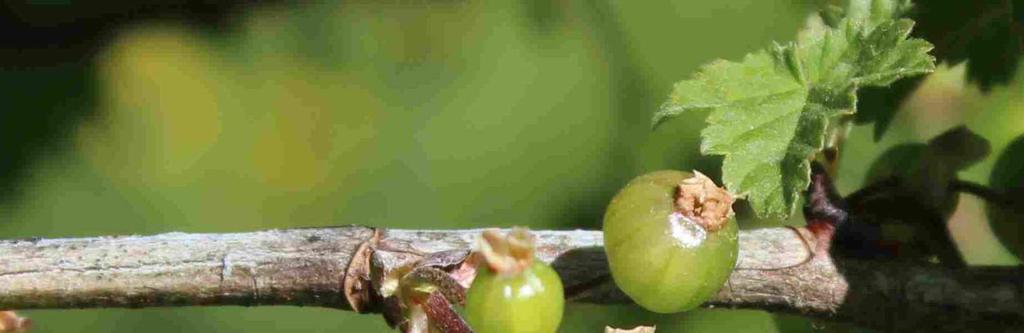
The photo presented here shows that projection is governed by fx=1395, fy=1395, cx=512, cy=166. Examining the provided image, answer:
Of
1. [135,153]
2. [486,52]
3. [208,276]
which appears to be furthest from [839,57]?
[135,153]

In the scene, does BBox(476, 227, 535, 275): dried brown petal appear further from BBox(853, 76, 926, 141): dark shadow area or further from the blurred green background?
the blurred green background

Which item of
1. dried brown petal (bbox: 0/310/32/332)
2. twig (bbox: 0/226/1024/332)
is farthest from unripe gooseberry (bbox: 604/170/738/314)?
dried brown petal (bbox: 0/310/32/332)

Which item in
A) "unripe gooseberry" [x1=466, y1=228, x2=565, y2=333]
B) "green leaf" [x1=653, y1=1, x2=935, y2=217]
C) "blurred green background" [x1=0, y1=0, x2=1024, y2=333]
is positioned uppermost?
"green leaf" [x1=653, y1=1, x2=935, y2=217]

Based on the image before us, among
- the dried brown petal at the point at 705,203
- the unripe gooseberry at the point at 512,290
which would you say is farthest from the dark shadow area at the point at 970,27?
the unripe gooseberry at the point at 512,290

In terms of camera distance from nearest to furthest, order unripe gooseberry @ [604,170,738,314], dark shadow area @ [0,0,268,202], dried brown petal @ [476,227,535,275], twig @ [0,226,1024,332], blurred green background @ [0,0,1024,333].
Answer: dried brown petal @ [476,227,535,275], unripe gooseberry @ [604,170,738,314], twig @ [0,226,1024,332], blurred green background @ [0,0,1024,333], dark shadow area @ [0,0,268,202]

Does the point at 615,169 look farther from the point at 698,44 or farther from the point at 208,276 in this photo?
the point at 208,276

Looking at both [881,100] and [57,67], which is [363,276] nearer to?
[881,100]
